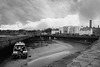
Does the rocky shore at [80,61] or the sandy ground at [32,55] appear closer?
the rocky shore at [80,61]

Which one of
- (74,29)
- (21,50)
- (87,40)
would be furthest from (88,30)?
(21,50)

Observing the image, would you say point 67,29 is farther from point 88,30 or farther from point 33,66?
point 33,66

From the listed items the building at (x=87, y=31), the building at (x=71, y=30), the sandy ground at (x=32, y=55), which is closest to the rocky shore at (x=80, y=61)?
the sandy ground at (x=32, y=55)

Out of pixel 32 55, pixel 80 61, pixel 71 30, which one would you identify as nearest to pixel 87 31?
pixel 71 30

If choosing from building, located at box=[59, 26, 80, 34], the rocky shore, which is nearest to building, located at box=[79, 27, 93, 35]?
building, located at box=[59, 26, 80, 34]

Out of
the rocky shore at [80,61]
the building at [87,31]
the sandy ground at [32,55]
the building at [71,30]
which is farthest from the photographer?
the building at [71,30]

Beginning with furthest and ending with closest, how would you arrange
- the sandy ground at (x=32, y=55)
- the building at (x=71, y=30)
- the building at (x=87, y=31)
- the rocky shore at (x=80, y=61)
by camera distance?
1. the building at (x=71, y=30)
2. the building at (x=87, y=31)
3. the sandy ground at (x=32, y=55)
4. the rocky shore at (x=80, y=61)

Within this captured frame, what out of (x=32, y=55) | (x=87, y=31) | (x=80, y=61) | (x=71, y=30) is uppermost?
(x=71, y=30)

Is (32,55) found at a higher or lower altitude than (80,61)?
lower

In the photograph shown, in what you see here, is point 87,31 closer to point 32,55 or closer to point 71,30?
point 71,30

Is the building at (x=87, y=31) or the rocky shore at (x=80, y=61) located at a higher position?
the building at (x=87, y=31)

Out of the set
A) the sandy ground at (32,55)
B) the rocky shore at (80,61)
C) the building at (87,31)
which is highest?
the building at (87,31)

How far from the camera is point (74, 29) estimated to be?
113688 millimetres

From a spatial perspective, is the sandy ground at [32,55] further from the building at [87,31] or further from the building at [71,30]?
the building at [71,30]
